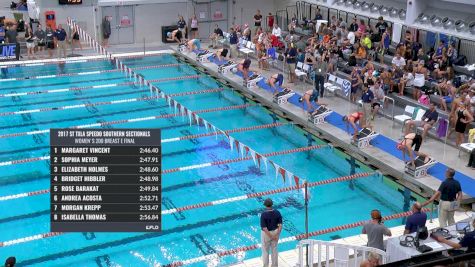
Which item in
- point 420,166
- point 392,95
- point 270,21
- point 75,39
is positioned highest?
point 270,21

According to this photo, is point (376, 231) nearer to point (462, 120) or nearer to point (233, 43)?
point (462, 120)

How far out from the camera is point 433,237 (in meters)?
8.95

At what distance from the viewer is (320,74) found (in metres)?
18.6

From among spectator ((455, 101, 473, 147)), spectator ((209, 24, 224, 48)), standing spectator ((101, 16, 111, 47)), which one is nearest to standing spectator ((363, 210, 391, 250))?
spectator ((455, 101, 473, 147))

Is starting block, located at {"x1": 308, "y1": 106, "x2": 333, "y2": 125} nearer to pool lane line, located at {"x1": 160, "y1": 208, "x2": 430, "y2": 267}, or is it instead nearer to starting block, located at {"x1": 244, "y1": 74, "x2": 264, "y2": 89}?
starting block, located at {"x1": 244, "y1": 74, "x2": 264, "y2": 89}

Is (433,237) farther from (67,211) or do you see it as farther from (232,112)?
(232,112)

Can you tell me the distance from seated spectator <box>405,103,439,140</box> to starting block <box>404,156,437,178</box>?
1.75 metres

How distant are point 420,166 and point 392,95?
4.77 meters

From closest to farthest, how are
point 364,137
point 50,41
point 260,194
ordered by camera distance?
point 260,194 < point 364,137 < point 50,41

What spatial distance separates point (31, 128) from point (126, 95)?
367 cm

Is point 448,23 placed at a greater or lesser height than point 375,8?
lesser

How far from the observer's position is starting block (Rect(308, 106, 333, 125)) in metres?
16.5

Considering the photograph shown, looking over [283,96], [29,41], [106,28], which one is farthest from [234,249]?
[106,28]

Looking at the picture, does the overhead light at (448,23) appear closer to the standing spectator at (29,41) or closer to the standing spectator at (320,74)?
the standing spectator at (320,74)
